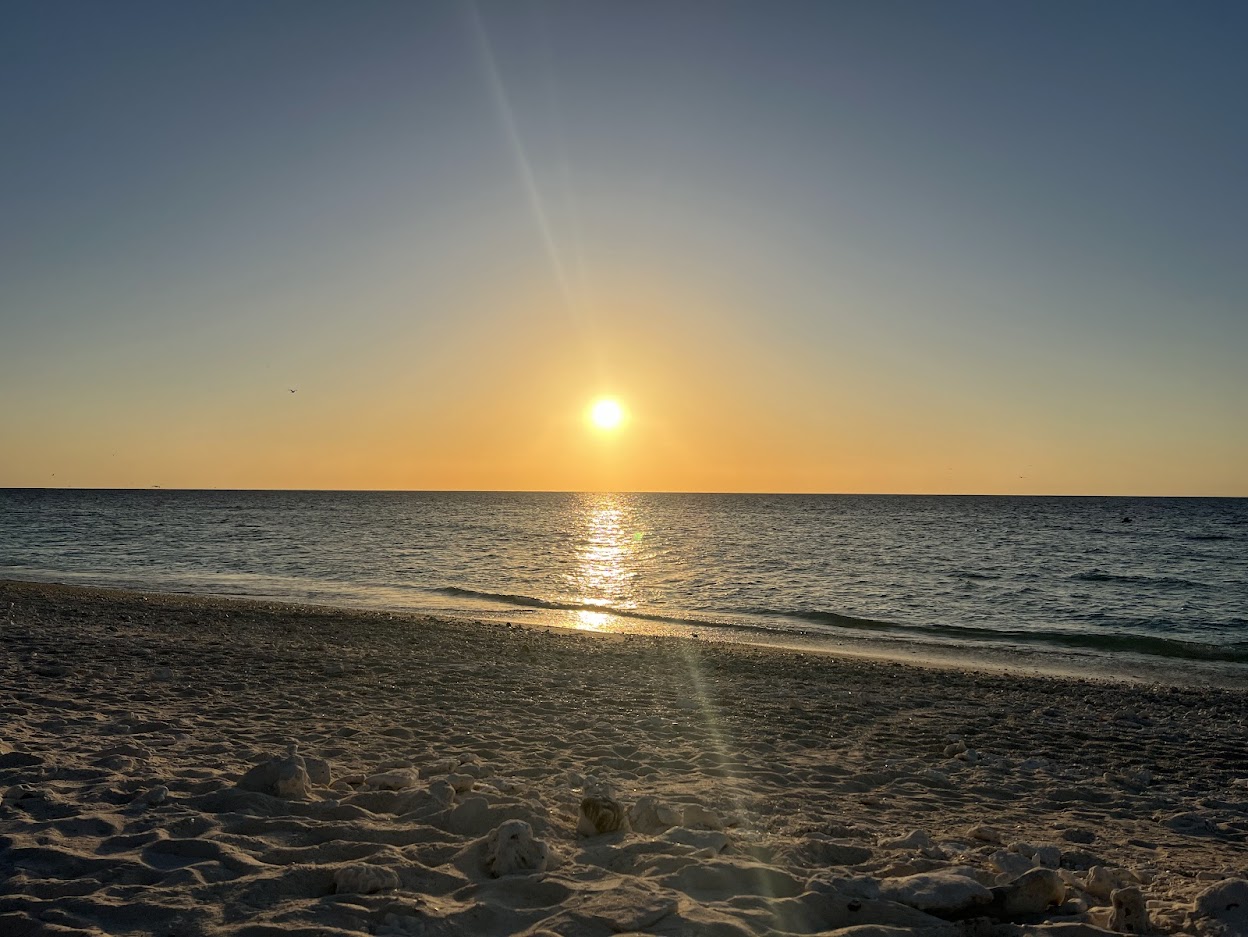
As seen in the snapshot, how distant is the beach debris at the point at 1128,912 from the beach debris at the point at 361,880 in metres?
3.56

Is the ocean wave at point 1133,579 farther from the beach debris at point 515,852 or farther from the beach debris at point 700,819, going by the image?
the beach debris at point 515,852

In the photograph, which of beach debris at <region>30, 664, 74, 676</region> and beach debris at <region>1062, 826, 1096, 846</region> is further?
beach debris at <region>30, 664, 74, 676</region>

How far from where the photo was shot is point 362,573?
31.5 metres

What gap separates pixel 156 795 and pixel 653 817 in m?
3.17

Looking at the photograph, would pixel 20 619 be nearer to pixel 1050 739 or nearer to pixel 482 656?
pixel 482 656

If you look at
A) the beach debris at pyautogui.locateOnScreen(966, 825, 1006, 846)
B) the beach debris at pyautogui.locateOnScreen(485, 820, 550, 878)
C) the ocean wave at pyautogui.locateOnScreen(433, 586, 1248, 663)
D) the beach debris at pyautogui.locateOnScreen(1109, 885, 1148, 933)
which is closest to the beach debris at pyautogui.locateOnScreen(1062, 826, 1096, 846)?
the beach debris at pyautogui.locateOnScreen(966, 825, 1006, 846)

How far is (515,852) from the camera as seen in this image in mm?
4477

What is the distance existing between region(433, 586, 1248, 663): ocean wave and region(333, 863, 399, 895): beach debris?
52.4 ft

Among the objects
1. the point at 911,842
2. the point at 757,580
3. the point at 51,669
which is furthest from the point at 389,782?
the point at 757,580

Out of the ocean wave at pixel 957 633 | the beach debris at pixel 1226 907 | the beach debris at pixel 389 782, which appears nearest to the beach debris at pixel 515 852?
the beach debris at pixel 389 782

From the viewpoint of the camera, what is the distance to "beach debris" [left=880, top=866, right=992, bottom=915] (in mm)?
4129

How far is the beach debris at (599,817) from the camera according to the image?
5.09m

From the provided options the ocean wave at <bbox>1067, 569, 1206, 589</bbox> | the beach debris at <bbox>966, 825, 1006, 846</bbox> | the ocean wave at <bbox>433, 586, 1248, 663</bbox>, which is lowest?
the ocean wave at <bbox>433, 586, 1248, 663</bbox>

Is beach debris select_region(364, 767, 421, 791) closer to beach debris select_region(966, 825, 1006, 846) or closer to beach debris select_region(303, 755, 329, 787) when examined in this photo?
beach debris select_region(303, 755, 329, 787)
